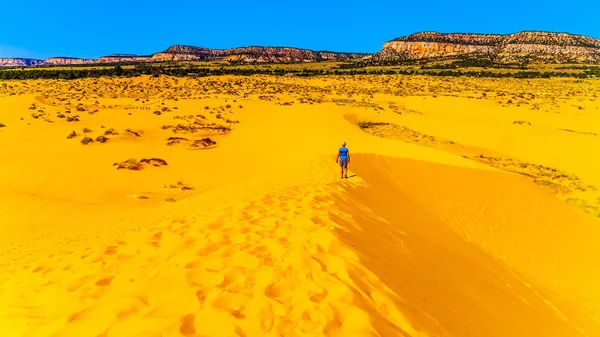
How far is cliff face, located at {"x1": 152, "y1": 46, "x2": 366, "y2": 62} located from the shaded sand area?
487 ft

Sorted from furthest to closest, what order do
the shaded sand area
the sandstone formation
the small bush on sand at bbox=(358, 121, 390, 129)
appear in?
the sandstone formation → the small bush on sand at bbox=(358, 121, 390, 129) → the shaded sand area

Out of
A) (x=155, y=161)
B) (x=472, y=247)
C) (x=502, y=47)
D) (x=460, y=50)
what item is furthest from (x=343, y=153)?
(x=460, y=50)

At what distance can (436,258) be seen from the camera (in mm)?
6621

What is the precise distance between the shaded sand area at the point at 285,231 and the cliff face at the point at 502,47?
9317 centimetres

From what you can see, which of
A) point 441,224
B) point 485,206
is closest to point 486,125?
point 485,206

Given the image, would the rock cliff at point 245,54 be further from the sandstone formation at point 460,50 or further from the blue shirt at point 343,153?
the blue shirt at point 343,153

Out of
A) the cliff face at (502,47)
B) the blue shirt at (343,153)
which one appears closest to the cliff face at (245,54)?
the cliff face at (502,47)

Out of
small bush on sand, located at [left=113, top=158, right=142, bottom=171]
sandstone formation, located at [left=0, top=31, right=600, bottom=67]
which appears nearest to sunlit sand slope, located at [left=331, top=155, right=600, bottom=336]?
small bush on sand, located at [left=113, top=158, right=142, bottom=171]

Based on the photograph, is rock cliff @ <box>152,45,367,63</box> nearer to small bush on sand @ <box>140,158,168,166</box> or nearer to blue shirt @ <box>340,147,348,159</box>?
small bush on sand @ <box>140,158,168,166</box>

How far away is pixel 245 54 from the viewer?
167m

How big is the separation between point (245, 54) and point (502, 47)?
10408cm

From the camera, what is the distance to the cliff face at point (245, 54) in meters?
167

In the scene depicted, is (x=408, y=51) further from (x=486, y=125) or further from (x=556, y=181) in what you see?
(x=556, y=181)

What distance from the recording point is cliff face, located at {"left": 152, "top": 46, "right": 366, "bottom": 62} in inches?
6556
